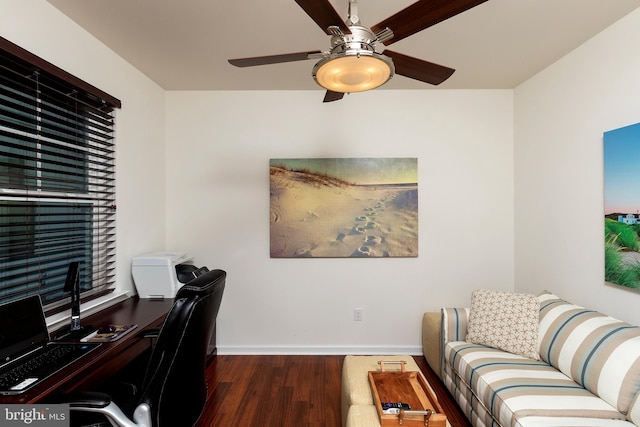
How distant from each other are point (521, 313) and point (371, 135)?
1985 mm

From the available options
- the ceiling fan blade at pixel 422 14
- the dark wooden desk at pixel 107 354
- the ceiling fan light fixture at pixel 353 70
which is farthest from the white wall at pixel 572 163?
the dark wooden desk at pixel 107 354

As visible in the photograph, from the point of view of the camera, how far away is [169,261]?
9.01 feet

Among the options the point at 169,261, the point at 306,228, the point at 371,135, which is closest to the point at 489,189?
the point at 371,135

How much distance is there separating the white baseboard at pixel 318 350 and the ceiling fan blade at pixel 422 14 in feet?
9.30

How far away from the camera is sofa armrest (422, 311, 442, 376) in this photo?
2848 millimetres

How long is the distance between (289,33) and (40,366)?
7.54 feet

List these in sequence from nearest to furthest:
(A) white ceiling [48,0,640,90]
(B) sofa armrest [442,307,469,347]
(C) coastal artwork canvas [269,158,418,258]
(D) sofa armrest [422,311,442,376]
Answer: (A) white ceiling [48,0,640,90] < (B) sofa armrest [442,307,469,347] < (D) sofa armrest [422,311,442,376] < (C) coastal artwork canvas [269,158,418,258]

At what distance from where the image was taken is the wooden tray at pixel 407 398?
1.61 meters

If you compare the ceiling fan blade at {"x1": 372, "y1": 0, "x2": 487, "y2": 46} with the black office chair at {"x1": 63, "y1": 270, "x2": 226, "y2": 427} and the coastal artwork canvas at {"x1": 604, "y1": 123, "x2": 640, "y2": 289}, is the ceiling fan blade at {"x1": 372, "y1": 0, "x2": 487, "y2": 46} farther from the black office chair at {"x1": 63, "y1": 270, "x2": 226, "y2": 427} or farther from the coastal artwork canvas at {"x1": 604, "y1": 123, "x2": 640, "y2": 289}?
the coastal artwork canvas at {"x1": 604, "y1": 123, "x2": 640, "y2": 289}

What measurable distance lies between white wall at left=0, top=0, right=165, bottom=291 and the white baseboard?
1.25 metres

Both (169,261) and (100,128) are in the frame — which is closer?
(100,128)

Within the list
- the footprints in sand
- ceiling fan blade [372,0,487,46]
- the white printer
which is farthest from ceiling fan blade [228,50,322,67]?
the footprints in sand

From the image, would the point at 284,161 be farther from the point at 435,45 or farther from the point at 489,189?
the point at 489,189

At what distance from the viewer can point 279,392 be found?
8.79 ft
